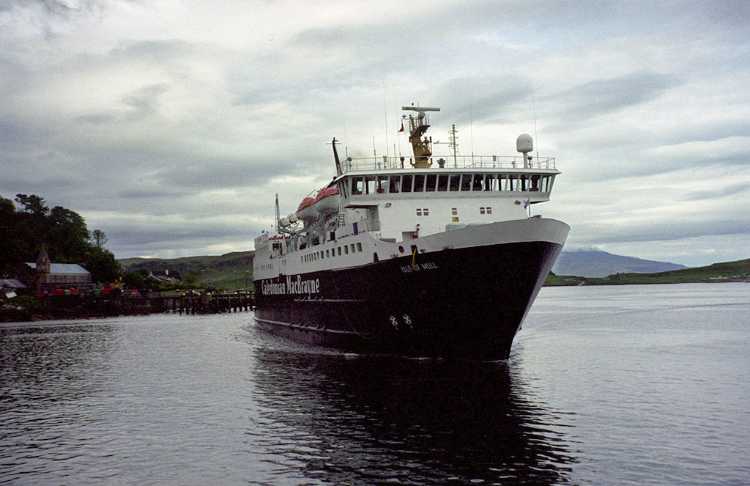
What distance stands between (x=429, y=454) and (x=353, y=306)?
1783 centimetres

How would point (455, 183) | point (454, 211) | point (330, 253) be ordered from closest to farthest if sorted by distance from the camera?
point (454, 211) < point (455, 183) < point (330, 253)

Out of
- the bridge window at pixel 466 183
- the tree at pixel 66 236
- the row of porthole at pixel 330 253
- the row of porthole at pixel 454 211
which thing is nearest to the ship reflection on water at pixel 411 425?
the row of porthole at pixel 330 253

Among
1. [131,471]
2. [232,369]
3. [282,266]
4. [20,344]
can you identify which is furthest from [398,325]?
[20,344]

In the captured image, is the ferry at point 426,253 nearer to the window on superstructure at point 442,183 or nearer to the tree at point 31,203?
the window on superstructure at point 442,183

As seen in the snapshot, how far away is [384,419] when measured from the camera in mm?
20422

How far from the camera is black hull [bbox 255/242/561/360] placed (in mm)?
24828

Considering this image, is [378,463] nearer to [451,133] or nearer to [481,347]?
[481,347]

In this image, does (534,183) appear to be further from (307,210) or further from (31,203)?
(31,203)

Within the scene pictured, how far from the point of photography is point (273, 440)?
61.3 feet

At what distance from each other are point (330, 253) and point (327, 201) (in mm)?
3530

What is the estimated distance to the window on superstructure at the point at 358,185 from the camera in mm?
32188

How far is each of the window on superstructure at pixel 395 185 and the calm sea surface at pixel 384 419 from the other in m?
8.93

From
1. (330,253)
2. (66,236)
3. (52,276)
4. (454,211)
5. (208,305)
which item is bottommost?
(208,305)

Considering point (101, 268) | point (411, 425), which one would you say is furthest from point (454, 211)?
point (101, 268)
